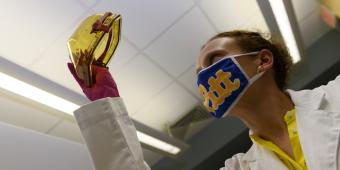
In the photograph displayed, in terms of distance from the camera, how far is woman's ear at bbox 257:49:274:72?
185 cm

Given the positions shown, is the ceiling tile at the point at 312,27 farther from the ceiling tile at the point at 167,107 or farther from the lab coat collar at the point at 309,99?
the lab coat collar at the point at 309,99

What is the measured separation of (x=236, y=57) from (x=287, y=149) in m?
0.51

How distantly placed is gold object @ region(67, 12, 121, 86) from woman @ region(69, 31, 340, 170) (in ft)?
0.17

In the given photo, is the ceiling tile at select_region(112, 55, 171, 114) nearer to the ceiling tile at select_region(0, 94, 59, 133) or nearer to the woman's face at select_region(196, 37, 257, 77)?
the ceiling tile at select_region(0, 94, 59, 133)

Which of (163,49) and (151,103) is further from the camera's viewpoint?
(151,103)

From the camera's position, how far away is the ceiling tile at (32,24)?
2.37m

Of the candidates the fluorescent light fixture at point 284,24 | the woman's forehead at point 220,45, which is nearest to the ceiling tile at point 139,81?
the fluorescent light fixture at point 284,24

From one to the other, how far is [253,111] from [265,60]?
0.30m

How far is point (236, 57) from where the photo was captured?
6.12ft

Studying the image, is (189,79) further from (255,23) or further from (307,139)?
(307,139)

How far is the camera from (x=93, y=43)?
1500 millimetres

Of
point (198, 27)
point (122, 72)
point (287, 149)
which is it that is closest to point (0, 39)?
point (122, 72)

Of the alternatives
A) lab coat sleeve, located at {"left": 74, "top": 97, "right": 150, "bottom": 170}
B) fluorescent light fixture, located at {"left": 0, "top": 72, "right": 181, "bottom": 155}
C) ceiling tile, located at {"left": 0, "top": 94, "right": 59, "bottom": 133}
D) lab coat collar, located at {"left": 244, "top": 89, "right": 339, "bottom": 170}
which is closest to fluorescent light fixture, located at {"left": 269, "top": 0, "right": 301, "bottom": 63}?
lab coat collar, located at {"left": 244, "top": 89, "right": 339, "bottom": 170}

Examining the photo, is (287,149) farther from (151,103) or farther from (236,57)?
(151,103)
